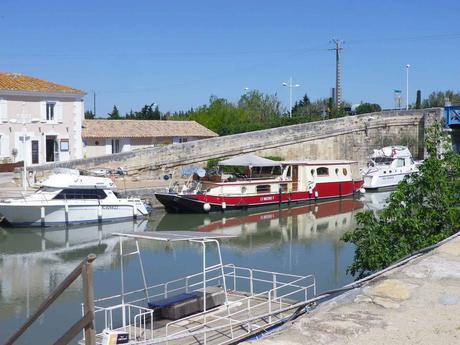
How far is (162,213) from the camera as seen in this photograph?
2708 cm

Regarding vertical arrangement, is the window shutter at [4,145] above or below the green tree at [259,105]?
below

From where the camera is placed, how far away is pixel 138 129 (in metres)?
38.9

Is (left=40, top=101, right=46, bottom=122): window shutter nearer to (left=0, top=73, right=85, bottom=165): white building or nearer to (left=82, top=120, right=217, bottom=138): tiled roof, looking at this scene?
(left=0, top=73, right=85, bottom=165): white building

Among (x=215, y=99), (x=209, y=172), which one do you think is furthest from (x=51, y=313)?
(x=215, y=99)

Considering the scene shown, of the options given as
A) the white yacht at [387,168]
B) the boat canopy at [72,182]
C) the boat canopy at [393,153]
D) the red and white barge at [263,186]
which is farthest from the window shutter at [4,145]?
the boat canopy at [393,153]

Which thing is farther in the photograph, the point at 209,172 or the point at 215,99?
the point at 215,99

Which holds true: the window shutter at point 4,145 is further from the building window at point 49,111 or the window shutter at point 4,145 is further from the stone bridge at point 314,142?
the stone bridge at point 314,142

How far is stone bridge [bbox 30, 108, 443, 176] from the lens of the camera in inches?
1314

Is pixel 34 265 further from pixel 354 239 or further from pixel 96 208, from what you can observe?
pixel 354 239

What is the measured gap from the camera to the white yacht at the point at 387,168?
35688 mm

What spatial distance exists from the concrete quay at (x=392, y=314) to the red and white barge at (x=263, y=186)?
20724 mm

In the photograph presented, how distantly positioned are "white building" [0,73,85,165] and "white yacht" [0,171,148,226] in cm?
735

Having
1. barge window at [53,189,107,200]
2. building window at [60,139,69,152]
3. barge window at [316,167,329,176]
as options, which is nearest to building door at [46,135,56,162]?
building window at [60,139,69,152]

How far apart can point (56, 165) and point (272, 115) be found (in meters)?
38.8
